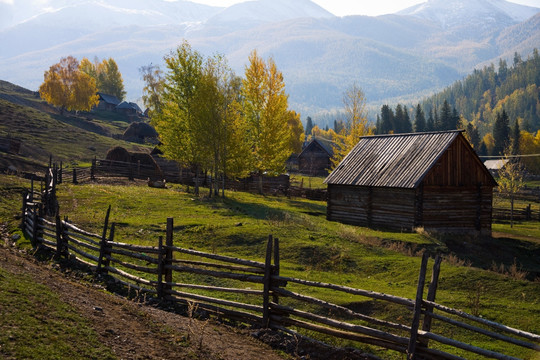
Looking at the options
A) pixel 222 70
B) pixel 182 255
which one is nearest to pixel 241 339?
pixel 182 255

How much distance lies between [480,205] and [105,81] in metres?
126

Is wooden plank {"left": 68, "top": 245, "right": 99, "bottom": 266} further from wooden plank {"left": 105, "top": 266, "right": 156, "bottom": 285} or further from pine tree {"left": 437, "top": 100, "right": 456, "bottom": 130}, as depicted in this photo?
pine tree {"left": 437, "top": 100, "right": 456, "bottom": 130}

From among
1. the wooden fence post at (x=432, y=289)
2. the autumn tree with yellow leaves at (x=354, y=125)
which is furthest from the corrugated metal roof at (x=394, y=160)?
the wooden fence post at (x=432, y=289)

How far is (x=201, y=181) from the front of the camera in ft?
175

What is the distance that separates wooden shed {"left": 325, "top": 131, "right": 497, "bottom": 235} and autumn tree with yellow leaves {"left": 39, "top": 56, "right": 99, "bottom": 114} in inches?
3335

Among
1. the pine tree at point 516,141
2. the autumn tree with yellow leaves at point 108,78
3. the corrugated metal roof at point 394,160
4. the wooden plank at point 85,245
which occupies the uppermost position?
the autumn tree with yellow leaves at point 108,78

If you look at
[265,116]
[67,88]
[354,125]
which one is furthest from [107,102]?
[265,116]

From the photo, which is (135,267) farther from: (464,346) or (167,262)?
(464,346)

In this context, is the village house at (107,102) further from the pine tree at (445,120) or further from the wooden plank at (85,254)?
the wooden plank at (85,254)

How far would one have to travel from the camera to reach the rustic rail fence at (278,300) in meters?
10.2

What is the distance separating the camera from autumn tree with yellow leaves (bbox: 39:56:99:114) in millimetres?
101000

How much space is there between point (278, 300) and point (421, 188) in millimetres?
19339

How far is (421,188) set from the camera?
30.3m

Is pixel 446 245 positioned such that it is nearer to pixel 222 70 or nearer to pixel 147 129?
pixel 222 70
